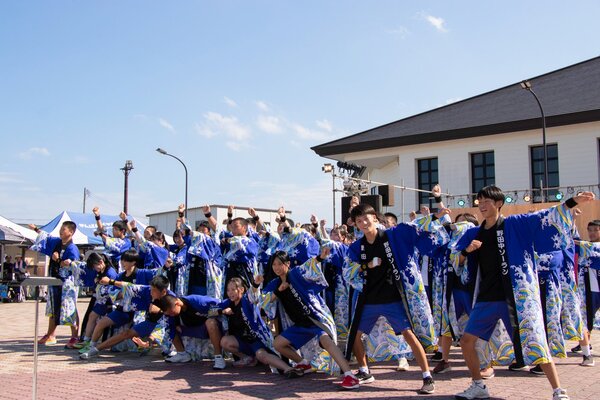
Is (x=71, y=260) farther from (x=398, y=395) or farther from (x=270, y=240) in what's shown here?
(x=398, y=395)

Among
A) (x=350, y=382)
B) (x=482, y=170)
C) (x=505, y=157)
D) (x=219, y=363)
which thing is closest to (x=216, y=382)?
(x=219, y=363)

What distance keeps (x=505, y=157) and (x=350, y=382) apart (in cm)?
2108

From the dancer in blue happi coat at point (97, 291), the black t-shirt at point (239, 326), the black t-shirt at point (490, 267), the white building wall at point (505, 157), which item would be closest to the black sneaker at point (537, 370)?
the black t-shirt at point (490, 267)

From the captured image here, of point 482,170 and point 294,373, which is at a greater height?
point 482,170

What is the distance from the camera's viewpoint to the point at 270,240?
8727mm

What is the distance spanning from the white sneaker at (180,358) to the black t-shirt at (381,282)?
305cm

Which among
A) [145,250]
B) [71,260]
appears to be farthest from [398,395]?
[71,260]

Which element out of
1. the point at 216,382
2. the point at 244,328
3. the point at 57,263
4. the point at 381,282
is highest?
the point at 57,263

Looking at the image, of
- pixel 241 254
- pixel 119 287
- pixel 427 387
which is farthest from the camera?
pixel 241 254

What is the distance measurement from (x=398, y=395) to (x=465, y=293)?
1637 millimetres

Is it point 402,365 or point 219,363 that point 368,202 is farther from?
point 219,363

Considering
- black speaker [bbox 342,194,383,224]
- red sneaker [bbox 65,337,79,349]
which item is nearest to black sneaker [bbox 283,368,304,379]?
red sneaker [bbox 65,337,79,349]

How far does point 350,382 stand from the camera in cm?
584

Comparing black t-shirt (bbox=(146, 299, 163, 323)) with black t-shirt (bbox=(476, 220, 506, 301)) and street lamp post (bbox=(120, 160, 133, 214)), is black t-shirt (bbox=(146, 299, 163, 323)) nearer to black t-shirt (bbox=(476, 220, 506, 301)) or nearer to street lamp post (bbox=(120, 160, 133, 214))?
black t-shirt (bbox=(476, 220, 506, 301))
